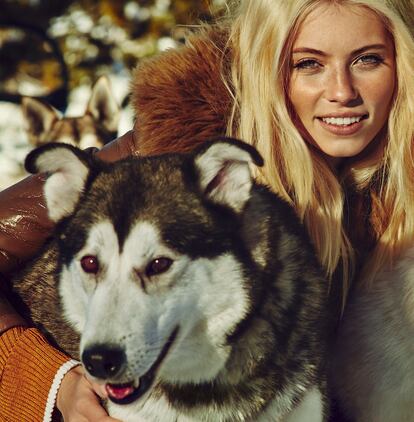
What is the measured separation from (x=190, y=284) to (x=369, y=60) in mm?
1021

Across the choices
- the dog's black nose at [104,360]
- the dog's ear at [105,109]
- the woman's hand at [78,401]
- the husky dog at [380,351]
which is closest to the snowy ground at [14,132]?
the dog's ear at [105,109]

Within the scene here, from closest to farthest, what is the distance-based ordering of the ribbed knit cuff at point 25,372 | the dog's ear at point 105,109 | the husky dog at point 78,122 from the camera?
the ribbed knit cuff at point 25,372 < the husky dog at point 78,122 < the dog's ear at point 105,109

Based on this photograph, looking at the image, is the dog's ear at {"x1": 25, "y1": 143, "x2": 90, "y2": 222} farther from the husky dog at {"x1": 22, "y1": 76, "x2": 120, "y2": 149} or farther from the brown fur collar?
the husky dog at {"x1": 22, "y1": 76, "x2": 120, "y2": 149}

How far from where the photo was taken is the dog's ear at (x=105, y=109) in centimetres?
657

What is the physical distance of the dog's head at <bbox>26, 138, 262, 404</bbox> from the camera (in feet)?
4.96

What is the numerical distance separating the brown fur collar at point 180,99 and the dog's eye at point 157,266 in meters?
0.67

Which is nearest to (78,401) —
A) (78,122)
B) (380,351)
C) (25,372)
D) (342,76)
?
(25,372)

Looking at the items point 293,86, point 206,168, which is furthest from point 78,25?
point 206,168

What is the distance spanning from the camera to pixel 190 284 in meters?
1.62

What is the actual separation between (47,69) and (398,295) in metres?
6.30

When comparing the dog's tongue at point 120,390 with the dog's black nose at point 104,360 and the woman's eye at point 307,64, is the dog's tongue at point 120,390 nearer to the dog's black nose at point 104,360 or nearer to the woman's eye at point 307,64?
the dog's black nose at point 104,360

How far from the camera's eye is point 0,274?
2250 millimetres

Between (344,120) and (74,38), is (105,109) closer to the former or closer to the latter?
(74,38)

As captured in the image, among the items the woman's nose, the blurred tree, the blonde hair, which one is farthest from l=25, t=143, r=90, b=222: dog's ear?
the blurred tree
